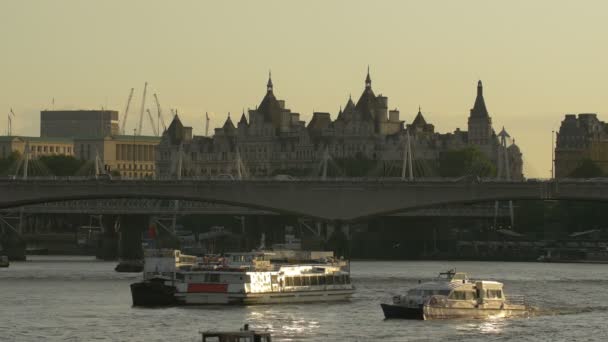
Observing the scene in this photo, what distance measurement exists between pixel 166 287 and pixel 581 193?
47.8 meters

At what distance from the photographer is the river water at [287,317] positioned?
83.9 meters

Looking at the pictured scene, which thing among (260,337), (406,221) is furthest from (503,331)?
(406,221)

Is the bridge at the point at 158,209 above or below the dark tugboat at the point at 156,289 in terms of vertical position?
above

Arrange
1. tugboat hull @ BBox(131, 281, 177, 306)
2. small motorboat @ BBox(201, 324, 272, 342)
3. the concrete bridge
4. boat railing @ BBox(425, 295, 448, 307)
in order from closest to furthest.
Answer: small motorboat @ BBox(201, 324, 272, 342), boat railing @ BBox(425, 295, 448, 307), tugboat hull @ BBox(131, 281, 177, 306), the concrete bridge

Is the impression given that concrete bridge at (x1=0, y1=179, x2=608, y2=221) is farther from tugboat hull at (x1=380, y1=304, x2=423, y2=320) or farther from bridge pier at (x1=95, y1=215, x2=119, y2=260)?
tugboat hull at (x1=380, y1=304, x2=423, y2=320)

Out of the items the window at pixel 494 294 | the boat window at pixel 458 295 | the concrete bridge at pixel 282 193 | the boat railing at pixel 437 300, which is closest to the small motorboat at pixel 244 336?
the boat railing at pixel 437 300

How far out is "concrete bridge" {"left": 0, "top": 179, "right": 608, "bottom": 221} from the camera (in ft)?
479

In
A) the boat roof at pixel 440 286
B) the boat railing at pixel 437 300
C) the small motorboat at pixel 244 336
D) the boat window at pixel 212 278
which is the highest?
the boat window at pixel 212 278

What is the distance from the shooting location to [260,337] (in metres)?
68.1

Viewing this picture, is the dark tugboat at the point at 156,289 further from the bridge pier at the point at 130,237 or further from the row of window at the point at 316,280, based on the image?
the bridge pier at the point at 130,237

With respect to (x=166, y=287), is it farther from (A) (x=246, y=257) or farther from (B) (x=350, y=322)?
(B) (x=350, y=322)

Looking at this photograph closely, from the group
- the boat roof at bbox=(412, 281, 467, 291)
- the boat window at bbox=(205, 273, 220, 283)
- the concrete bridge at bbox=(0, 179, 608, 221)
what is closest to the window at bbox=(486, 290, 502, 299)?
the boat roof at bbox=(412, 281, 467, 291)

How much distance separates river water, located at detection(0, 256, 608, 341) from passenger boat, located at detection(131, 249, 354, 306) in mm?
1086

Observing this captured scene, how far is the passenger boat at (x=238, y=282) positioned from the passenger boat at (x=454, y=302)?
962 cm
